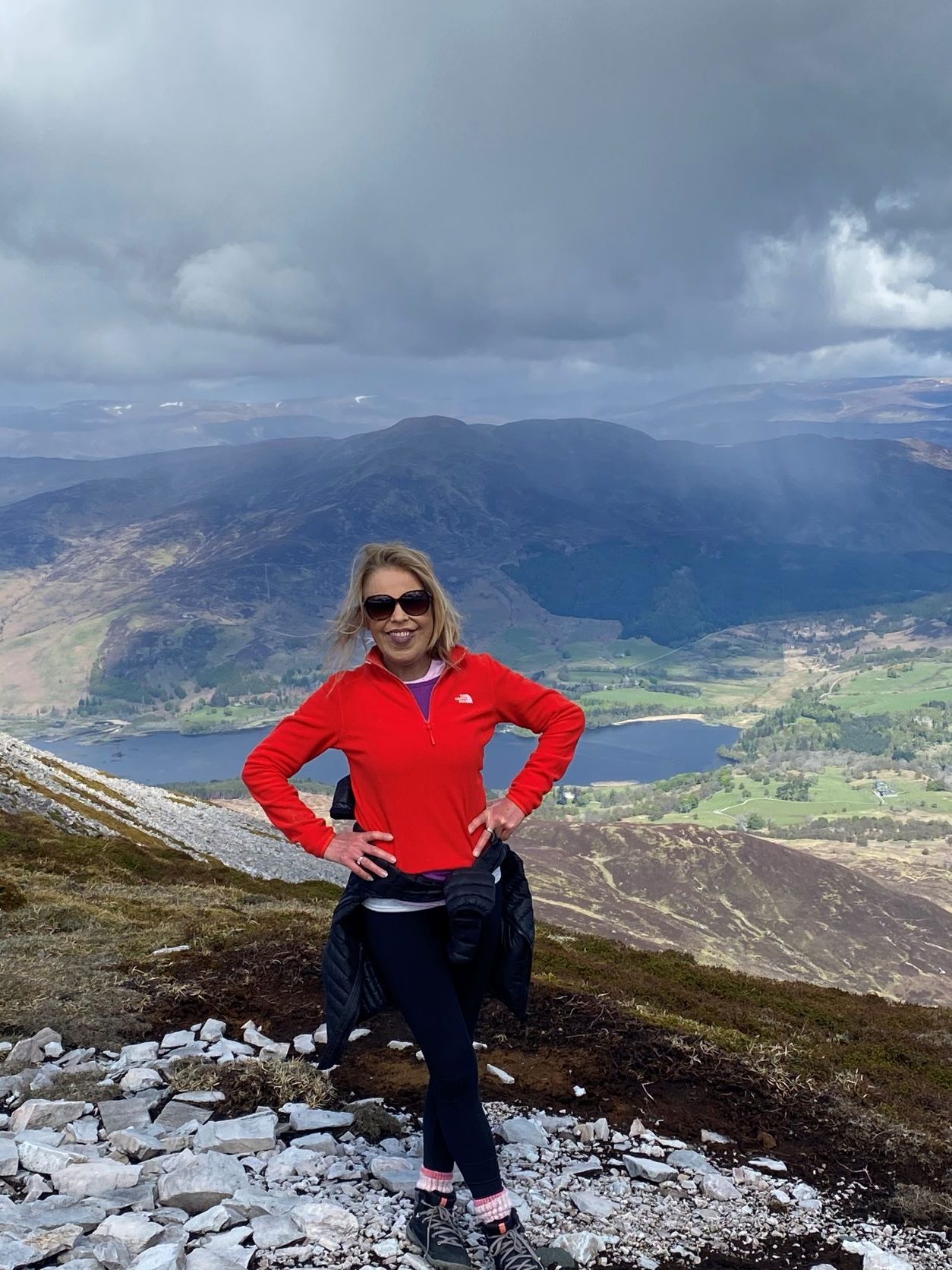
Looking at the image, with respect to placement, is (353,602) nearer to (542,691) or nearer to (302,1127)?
(542,691)

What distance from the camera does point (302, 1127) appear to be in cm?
753

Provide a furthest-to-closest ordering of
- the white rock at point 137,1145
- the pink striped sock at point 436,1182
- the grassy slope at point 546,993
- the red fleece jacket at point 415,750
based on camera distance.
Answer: the grassy slope at point 546,993 < the white rock at point 137,1145 < the pink striped sock at point 436,1182 < the red fleece jacket at point 415,750

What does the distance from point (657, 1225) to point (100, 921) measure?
12561 mm

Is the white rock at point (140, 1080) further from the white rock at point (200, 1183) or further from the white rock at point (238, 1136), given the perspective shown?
the white rock at point (200, 1183)

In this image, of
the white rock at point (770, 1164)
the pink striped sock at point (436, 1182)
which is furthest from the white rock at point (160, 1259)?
the white rock at point (770, 1164)

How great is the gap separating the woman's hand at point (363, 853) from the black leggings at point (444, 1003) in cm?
31

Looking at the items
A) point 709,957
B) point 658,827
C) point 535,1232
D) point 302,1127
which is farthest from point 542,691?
point 658,827

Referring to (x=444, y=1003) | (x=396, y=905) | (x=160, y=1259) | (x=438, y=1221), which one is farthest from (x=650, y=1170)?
(x=160, y=1259)

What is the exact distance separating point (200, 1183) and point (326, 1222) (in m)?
0.92

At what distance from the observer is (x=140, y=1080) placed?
8.43 m

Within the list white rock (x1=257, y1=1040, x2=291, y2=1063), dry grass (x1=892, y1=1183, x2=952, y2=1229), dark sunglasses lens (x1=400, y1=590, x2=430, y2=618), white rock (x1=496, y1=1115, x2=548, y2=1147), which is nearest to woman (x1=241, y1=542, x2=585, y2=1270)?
dark sunglasses lens (x1=400, y1=590, x2=430, y2=618)

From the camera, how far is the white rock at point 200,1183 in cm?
612

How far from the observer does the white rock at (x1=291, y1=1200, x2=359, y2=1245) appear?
19.3 ft

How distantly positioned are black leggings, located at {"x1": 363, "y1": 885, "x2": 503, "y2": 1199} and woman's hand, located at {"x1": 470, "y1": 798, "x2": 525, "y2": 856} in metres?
0.39
